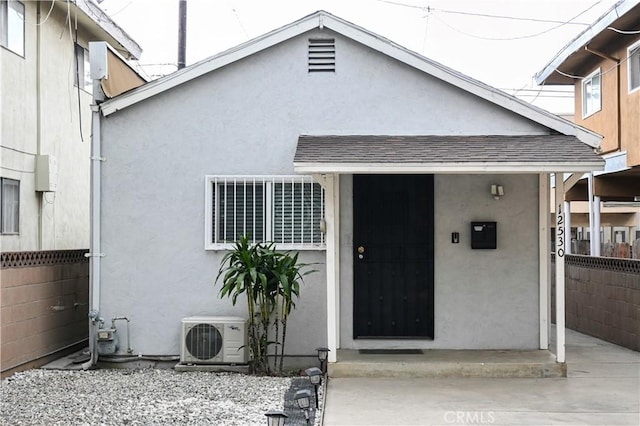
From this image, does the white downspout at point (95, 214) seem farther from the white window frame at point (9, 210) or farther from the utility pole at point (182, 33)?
the utility pole at point (182, 33)

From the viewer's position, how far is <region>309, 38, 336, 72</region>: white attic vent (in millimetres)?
9234

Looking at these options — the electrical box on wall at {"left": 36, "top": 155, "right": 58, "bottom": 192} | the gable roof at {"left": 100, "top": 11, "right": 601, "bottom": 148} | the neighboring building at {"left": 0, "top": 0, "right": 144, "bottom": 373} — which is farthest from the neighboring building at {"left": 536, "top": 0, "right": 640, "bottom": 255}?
the electrical box on wall at {"left": 36, "top": 155, "right": 58, "bottom": 192}

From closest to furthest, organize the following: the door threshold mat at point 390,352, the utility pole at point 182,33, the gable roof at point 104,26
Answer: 1. the door threshold mat at point 390,352
2. the gable roof at point 104,26
3. the utility pole at point 182,33

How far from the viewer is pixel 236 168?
9.25 metres

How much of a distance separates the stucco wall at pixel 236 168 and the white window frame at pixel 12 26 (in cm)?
305

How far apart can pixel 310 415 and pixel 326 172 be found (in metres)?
2.64

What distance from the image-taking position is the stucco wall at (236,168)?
9.22 metres

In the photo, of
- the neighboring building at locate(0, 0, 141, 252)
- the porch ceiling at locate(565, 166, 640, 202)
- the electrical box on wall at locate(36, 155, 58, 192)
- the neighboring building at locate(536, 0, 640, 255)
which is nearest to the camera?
the neighboring building at locate(0, 0, 141, 252)

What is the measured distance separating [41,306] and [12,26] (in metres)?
4.67

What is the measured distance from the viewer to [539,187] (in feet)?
30.4

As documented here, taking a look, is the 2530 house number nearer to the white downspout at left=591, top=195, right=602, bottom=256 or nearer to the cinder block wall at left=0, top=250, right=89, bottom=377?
the cinder block wall at left=0, top=250, right=89, bottom=377

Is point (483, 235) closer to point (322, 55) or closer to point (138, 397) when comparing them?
point (322, 55)

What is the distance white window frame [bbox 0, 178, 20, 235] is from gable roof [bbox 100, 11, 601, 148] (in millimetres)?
3118

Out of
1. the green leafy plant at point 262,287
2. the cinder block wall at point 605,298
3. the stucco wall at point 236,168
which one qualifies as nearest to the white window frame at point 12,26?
the stucco wall at point 236,168
